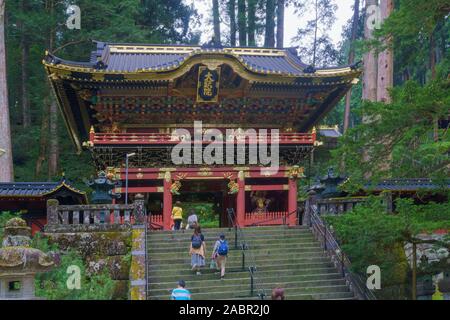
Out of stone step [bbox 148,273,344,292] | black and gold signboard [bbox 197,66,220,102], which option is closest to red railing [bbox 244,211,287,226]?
Answer: black and gold signboard [bbox 197,66,220,102]

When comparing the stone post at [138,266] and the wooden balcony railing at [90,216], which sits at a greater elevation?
the wooden balcony railing at [90,216]

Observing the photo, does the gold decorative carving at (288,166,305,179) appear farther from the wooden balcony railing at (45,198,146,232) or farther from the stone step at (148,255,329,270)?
the wooden balcony railing at (45,198,146,232)

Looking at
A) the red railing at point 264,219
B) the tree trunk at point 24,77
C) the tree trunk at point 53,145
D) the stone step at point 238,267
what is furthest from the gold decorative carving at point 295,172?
the tree trunk at point 24,77

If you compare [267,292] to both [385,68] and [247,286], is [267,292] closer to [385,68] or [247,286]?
[247,286]

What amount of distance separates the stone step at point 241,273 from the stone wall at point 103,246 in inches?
32.0

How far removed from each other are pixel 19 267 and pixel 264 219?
10.2 metres

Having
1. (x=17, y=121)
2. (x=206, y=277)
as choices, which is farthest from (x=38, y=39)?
(x=206, y=277)

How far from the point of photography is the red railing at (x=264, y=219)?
1822 cm

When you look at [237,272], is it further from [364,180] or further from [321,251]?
[364,180]

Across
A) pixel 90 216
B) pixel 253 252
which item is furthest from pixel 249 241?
pixel 90 216

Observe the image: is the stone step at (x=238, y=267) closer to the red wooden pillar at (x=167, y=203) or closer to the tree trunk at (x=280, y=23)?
the red wooden pillar at (x=167, y=203)

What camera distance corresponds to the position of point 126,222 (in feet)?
44.0

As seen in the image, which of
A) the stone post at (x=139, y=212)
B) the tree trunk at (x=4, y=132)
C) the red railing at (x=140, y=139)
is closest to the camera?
the stone post at (x=139, y=212)

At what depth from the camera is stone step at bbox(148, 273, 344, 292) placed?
1194 centimetres
